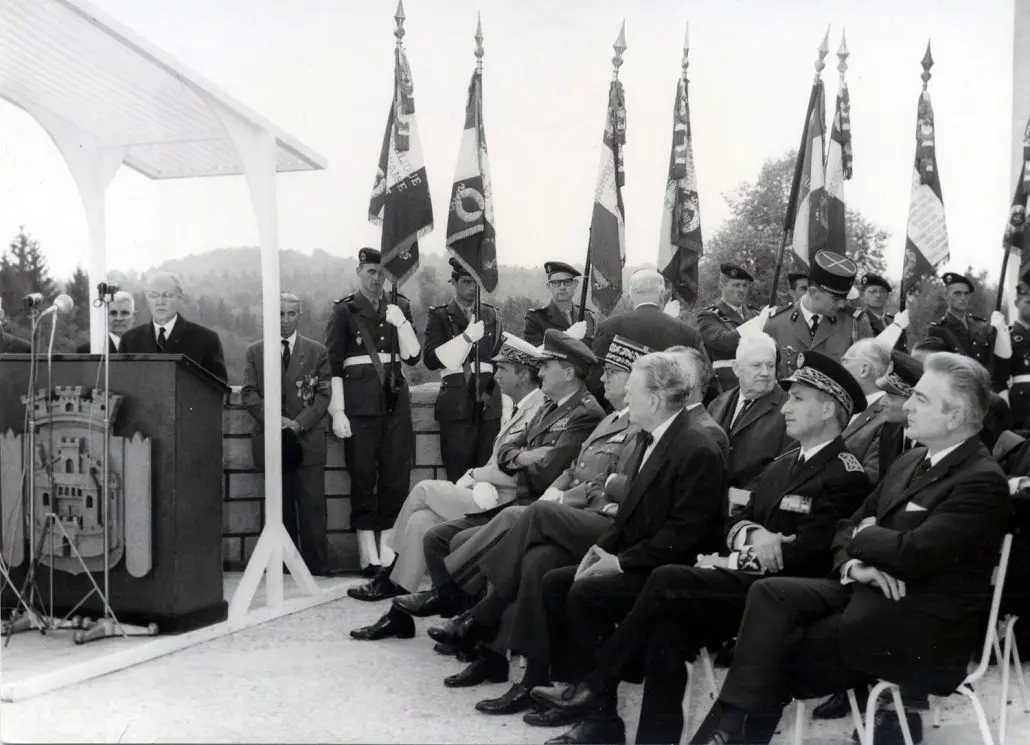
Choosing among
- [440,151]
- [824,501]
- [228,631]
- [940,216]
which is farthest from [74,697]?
[940,216]

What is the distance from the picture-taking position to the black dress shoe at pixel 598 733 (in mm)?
3160

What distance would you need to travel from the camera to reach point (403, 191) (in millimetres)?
5461

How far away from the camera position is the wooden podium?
435 cm

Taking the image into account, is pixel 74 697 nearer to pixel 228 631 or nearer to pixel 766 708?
pixel 228 631

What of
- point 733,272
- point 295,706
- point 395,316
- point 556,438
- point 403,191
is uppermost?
point 403,191

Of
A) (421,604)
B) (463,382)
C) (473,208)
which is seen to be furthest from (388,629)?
(473,208)

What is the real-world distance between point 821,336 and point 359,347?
276 cm

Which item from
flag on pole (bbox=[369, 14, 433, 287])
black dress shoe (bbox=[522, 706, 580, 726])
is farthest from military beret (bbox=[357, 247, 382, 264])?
black dress shoe (bbox=[522, 706, 580, 726])

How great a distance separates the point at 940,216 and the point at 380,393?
3290 millimetres

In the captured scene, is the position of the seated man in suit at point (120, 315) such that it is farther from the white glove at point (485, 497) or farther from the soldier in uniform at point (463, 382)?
the white glove at point (485, 497)

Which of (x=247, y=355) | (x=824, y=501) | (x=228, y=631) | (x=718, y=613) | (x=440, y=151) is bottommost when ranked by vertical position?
(x=228, y=631)

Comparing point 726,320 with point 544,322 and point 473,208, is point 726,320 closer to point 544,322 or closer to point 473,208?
point 544,322

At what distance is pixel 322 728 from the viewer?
3.40 m

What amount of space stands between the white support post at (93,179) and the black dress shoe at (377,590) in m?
2.01
